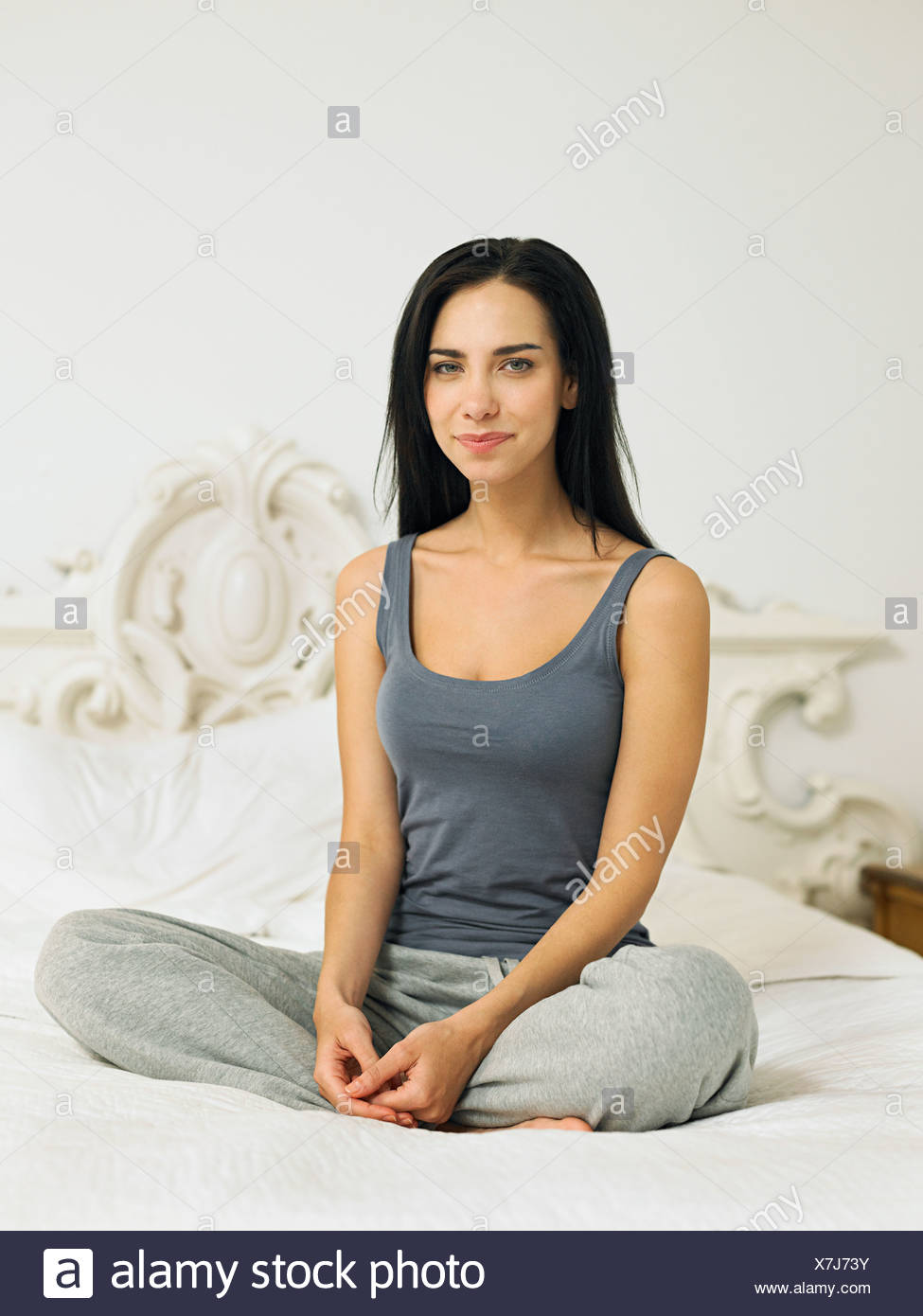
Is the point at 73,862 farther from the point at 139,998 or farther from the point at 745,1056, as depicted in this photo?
the point at 745,1056

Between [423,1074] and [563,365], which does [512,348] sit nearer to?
[563,365]

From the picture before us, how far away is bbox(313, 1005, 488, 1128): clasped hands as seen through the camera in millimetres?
844

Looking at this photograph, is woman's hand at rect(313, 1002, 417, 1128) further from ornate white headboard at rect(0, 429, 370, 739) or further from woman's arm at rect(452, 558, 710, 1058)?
ornate white headboard at rect(0, 429, 370, 739)

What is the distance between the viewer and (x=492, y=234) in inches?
83.4

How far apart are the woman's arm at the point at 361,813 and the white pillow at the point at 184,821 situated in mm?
433

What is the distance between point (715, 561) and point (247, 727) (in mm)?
878

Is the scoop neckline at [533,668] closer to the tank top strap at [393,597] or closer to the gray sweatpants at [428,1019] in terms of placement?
the tank top strap at [393,597]

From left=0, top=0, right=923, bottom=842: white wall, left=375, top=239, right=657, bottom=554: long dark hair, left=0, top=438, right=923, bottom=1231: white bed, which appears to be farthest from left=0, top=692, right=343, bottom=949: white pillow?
left=375, top=239, right=657, bottom=554: long dark hair

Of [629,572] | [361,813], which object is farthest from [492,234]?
[361,813]

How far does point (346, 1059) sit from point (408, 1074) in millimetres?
68

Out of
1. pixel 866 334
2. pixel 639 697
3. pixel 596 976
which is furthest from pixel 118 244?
pixel 596 976

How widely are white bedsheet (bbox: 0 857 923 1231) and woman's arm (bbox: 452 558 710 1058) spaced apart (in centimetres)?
14

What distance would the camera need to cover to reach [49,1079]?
88 cm

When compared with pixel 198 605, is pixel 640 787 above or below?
below
